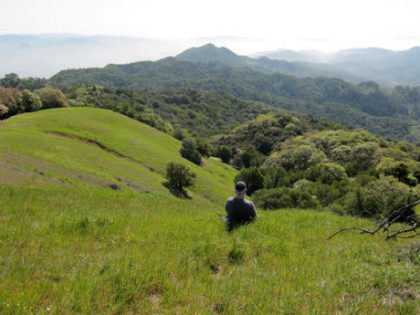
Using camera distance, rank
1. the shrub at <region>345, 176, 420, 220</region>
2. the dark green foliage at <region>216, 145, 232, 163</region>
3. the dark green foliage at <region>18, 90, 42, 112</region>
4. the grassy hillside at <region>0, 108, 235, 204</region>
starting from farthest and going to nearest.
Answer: the dark green foliage at <region>216, 145, 232, 163</region> < the dark green foliage at <region>18, 90, 42, 112</region> < the shrub at <region>345, 176, 420, 220</region> < the grassy hillside at <region>0, 108, 235, 204</region>

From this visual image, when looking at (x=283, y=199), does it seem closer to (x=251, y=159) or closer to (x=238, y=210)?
(x=238, y=210)

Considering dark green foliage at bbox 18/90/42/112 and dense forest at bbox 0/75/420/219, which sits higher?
dark green foliage at bbox 18/90/42/112

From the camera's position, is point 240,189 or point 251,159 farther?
point 251,159

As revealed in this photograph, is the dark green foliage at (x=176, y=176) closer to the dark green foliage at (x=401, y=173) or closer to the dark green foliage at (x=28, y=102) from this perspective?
the dark green foliage at (x=28, y=102)

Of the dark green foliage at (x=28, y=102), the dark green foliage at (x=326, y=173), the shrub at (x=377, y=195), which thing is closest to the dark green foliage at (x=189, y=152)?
the dark green foliage at (x=326, y=173)

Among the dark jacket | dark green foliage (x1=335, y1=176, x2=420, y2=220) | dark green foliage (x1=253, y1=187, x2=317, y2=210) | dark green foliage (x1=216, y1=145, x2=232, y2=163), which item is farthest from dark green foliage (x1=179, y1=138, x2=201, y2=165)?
the dark jacket

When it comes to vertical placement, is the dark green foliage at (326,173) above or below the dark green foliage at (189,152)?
below

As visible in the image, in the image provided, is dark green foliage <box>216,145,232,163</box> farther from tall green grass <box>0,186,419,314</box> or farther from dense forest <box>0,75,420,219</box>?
tall green grass <box>0,186,419,314</box>

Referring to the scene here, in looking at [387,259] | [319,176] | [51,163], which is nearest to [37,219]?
[387,259]

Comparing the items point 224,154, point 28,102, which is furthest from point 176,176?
Answer: point 224,154

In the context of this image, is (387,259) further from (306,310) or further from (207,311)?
(207,311)

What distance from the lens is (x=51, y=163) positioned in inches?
1312

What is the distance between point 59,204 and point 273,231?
29.4 ft

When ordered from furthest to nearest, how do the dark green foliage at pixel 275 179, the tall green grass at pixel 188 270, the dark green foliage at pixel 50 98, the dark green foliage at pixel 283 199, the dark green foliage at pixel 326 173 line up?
1. the dark green foliage at pixel 275 179
2. the dark green foliage at pixel 50 98
3. the dark green foliage at pixel 326 173
4. the dark green foliage at pixel 283 199
5. the tall green grass at pixel 188 270
